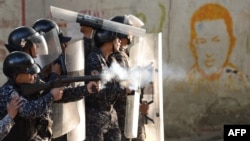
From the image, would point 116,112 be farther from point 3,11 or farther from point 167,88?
point 3,11

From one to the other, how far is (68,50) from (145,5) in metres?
2.80

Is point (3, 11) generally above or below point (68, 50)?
above

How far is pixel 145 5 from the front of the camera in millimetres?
7699

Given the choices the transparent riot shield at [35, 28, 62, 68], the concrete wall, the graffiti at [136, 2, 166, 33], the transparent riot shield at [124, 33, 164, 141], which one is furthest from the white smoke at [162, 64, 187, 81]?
the transparent riot shield at [35, 28, 62, 68]

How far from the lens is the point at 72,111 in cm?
496

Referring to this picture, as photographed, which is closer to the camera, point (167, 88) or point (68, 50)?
point (68, 50)

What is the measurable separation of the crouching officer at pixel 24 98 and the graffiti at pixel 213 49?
363cm

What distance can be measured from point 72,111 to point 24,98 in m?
0.82

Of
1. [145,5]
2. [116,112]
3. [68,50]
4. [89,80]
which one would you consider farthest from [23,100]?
[145,5]

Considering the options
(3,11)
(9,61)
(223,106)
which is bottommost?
(223,106)

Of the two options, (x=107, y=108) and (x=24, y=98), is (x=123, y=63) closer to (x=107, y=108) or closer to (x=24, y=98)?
(x=107, y=108)

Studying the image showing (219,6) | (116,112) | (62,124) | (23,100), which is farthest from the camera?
(219,6)

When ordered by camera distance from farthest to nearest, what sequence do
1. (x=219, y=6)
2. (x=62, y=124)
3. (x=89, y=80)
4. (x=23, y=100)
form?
(x=219, y=6), (x=62, y=124), (x=89, y=80), (x=23, y=100)

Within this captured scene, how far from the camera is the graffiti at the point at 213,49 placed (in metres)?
7.67
